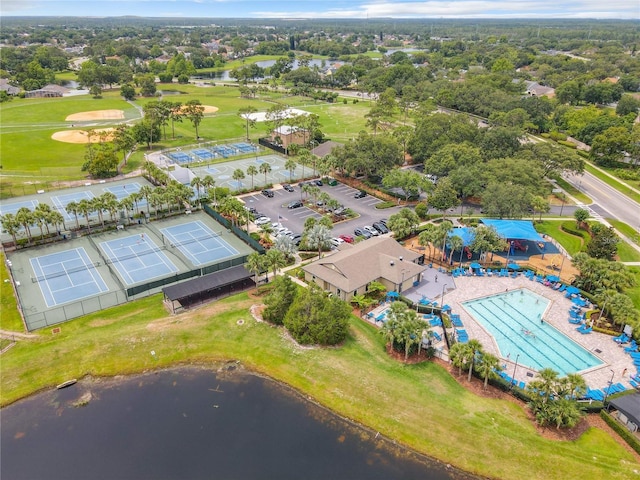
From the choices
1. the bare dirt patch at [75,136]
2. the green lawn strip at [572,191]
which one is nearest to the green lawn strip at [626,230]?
the green lawn strip at [572,191]

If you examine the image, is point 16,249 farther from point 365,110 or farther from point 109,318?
point 365,110

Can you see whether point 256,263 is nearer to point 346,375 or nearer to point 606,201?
point 346,375

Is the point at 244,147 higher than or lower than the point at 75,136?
lower

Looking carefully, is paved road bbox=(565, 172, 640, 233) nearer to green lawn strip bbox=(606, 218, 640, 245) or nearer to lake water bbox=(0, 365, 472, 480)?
green lawn strip bbox=(606, 218, 640, 245)

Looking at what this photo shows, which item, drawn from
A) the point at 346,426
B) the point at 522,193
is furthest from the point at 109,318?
the point at 522,193

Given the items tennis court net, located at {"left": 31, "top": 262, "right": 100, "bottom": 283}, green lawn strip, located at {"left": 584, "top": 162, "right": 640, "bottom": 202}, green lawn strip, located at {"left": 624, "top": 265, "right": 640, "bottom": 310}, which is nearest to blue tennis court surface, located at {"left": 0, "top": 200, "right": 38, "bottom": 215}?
tennis court net, located at {"left": 31, "top": 262, "right": 100, "bottom": 283}

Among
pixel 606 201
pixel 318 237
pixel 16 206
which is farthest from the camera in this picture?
pixel 606 201

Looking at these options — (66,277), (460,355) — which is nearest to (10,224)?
(66,277)
